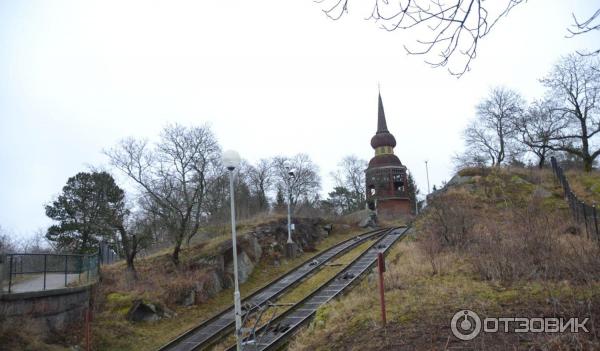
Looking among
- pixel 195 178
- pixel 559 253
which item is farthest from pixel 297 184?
pixel 559 253

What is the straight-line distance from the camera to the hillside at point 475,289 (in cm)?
607

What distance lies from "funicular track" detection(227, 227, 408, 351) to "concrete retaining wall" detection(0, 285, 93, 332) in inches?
254

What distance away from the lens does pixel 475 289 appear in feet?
30.6

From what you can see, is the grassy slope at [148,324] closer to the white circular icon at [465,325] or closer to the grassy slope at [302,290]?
the grassy slope at [302,290]

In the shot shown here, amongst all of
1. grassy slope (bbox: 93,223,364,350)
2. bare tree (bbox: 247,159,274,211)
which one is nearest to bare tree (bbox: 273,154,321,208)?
bare tree (bbox: 247,159,274,211)

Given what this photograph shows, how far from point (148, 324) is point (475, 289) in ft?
40.9

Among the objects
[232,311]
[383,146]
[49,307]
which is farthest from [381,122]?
[49,307]

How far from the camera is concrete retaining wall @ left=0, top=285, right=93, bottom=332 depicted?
37.0ft

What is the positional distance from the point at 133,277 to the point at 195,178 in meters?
7.15

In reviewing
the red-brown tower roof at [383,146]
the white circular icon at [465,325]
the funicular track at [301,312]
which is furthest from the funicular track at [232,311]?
the red-brown tower roof at [383,146]

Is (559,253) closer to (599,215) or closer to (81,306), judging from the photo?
(599,215)

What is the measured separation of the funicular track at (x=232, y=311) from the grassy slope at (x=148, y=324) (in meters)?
0.87

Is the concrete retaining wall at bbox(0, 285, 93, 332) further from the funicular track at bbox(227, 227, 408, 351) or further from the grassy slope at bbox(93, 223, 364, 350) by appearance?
the funicular track at bbox(227, 227, 408, 351)

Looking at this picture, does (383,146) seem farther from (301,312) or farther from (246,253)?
(301,312)
